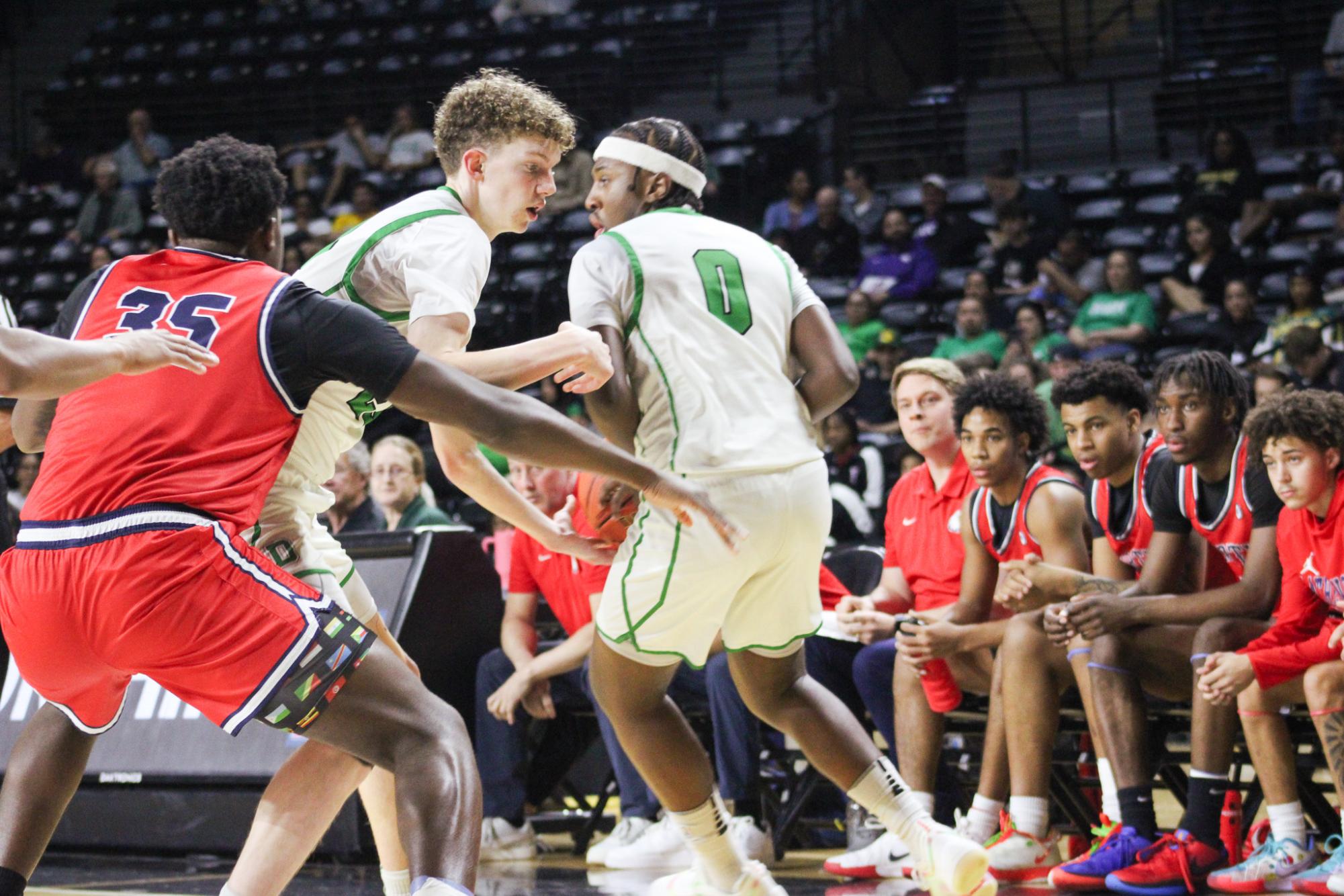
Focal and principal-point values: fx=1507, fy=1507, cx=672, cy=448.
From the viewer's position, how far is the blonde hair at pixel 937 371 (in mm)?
5605

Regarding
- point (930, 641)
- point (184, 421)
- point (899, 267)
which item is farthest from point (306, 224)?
point (184, 421)

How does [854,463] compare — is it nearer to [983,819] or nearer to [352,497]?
[352,497]

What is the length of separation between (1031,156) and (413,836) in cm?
1295

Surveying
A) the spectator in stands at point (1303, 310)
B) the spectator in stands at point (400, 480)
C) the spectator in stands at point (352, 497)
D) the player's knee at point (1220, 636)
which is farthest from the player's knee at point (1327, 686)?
the spectator in stands at point (1303, 310)

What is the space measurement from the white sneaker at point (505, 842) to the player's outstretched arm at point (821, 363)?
2582 millimetres

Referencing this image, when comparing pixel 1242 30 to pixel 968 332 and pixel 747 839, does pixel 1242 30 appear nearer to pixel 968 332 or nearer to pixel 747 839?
pixel 968 332

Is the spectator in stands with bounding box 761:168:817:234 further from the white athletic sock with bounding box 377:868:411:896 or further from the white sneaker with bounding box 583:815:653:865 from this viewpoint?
the white athletic sock with bounding box 377:868:411:896

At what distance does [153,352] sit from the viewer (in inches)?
98.9

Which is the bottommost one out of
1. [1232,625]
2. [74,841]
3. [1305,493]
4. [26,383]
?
[74,841]

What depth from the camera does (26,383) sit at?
2.49 metres

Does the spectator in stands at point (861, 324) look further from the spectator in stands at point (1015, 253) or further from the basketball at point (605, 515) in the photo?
the basketball at point (605, 515)

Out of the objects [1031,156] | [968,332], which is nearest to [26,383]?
[968,332]

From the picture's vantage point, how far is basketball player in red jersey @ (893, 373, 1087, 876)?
16.3 feet

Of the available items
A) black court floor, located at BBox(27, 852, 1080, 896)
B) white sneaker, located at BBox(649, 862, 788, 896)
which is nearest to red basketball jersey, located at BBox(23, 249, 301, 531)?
white sneaker, located at BBox(649, 862, 788, 896)
